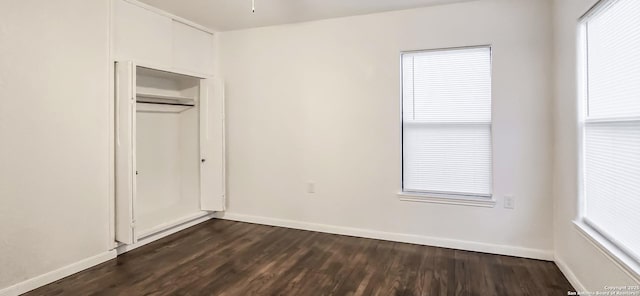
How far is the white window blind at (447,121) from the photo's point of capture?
3.21 meters

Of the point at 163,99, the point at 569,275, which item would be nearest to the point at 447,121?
the point at 569,275

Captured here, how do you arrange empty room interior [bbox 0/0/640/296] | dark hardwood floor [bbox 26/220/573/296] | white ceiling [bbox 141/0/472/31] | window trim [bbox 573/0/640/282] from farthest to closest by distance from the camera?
white ceiling [bbox 141/0/472/31], dark hardwood floor [bbox 26/220/573/296], empty room interior [bbox 0/0/640/296], window trim [bbox 573/0/640/282]

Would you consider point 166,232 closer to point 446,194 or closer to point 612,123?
point 446,194

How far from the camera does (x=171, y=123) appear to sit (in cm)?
437

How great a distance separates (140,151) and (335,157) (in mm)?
2425

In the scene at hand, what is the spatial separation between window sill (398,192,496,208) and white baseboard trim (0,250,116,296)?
2.95m

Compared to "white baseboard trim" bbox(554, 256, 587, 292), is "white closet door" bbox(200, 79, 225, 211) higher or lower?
higher

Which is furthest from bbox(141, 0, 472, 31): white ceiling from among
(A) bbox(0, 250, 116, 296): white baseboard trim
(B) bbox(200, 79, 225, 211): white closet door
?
(A) bbox(0, 250, 116, 296): white baseboard trim

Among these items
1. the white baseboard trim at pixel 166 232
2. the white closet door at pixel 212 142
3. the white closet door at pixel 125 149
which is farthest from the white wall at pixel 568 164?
the white baseboard trim at pixel 166 232

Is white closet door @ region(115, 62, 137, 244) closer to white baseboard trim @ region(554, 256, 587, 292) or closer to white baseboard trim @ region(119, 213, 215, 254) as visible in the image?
white baseboard trim @ region(119, 213, 215, 254)

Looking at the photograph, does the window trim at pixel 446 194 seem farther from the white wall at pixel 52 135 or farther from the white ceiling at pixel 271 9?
the white wall at pixel 52 135

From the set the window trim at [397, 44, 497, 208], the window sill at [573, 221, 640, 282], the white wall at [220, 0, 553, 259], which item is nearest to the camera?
the window sill at [573, 221, 640, 282]

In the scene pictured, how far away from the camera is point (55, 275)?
103 inches

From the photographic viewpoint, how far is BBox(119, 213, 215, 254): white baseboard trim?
3.23 metres
